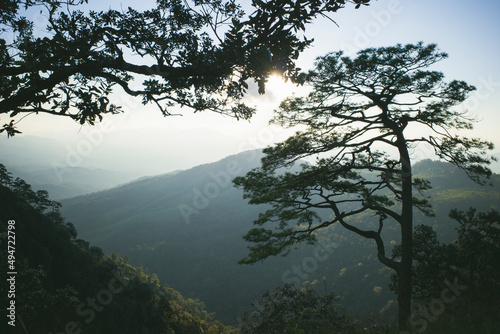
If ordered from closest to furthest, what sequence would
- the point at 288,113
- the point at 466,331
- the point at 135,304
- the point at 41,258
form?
1. the point at 466,331
2. the point at 288,113
3. the point at 41,258
4. the point at 135,304

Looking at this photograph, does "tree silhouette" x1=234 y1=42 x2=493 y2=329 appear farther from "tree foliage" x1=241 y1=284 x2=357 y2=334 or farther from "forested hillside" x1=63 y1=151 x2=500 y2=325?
"forested hillside" x1=63 y1=151 x2=500 y2=325

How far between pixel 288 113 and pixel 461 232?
30.7 ft

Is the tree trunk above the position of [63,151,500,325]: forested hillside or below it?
above

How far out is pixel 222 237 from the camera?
132 metres

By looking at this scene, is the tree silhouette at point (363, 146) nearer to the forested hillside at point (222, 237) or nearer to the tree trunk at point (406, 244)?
the tree trunk at point (406, 244)

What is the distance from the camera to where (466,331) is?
2869 mm

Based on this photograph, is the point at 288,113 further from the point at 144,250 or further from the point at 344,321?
the point at 144,250

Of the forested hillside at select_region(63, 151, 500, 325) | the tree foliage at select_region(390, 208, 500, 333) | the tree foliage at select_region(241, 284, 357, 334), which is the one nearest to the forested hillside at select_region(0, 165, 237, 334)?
the tree foliage at select_region(241, 284, 357, 334)

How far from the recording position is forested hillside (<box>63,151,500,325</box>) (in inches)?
3274

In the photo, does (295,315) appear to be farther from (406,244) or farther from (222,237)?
(222,237)

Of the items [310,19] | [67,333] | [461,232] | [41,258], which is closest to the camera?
[310,19]

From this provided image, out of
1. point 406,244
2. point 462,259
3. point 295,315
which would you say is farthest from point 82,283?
point 462,259

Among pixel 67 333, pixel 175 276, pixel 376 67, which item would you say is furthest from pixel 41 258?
pixel 175 276

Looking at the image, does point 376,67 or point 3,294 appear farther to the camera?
point 376,67
